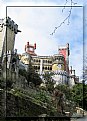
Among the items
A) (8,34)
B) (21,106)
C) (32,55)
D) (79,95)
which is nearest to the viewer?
(79,95)

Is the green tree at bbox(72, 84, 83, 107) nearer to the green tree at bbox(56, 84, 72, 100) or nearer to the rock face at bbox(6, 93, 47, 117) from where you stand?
the green tree at bbox(56, 84, 72, 100)

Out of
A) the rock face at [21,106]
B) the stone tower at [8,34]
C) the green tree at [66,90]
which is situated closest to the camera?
the stone tower at [8,34]

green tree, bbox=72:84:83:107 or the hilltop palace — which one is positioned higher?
the hilltop palace

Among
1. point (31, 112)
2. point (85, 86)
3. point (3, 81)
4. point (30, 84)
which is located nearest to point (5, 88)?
point (3, 81)

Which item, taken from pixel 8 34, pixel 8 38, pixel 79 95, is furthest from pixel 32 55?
pixel 79 95

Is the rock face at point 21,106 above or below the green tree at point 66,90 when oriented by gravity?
below

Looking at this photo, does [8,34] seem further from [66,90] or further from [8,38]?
[66,90]

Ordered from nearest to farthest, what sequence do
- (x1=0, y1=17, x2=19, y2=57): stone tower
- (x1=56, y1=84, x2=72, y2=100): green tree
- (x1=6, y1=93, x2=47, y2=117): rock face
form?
(x1=0, y1=17, x2=19, y2=57): stone tower, (x1=6, y1=93, x2=47, y2=117): rock face, (x1=56, y1=84, x2=72, y2=100): green tree

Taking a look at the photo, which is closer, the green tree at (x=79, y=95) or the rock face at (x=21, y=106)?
the green tree at (x=79, y=95)

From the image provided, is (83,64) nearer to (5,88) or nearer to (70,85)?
(5,88)

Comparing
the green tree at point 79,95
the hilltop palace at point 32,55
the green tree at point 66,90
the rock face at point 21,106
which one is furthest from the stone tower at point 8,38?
the green tree at point 79,95

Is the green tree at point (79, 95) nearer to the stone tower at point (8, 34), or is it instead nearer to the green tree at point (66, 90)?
the green tree at point (66, 90)

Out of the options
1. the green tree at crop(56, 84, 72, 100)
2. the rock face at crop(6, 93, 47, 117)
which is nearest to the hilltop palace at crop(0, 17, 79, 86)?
the green tree at crop(56, 84, 72, 100)

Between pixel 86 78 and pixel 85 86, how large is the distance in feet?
0.24
